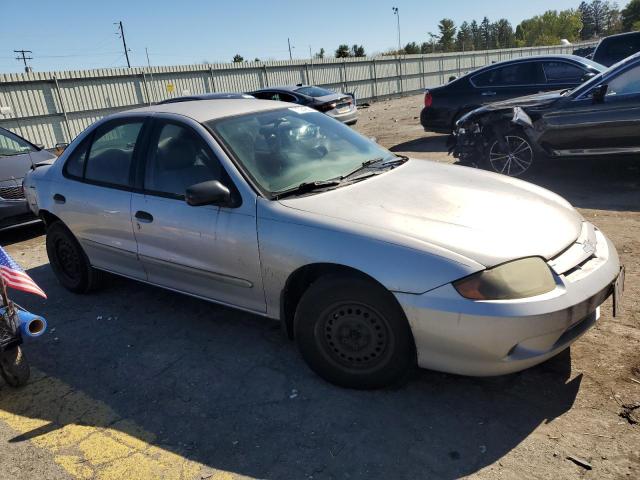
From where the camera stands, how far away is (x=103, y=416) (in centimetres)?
296

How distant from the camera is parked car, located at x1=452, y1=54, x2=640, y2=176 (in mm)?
6367

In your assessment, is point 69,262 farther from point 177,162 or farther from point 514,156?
point 514,156

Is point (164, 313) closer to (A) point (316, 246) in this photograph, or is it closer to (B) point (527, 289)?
(A) point (316, 246)

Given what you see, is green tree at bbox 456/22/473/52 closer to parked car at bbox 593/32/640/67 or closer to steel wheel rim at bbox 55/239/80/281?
parked car at bbox 593/32/640/67

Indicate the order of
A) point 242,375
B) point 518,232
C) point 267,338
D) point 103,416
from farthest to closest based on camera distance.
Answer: point 267,338
point 242,375
point 103,416
point 518,232

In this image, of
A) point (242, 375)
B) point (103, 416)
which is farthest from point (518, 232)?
point (103, 416)

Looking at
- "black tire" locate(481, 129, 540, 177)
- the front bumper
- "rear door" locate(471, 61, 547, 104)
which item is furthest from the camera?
"rear door" locate(471, 61, 547, 104)

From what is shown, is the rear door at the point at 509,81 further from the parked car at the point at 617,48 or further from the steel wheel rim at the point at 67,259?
the steel wheel rim at the point at 67,259

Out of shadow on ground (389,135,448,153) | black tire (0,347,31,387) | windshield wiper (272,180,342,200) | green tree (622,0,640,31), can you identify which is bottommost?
shadow on ground (389,135,448,153)

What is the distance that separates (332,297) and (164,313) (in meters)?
1.97

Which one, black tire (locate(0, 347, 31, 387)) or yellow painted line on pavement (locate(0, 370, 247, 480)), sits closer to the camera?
yellow painted line on pavement (locate(0, 370, 247, 480))

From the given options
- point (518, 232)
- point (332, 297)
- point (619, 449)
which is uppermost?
point (518, 232)

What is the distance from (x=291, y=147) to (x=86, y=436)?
2171 mm

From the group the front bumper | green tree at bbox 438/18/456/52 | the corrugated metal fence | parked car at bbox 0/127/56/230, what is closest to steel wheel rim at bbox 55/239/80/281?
parked car at bbox 0/127/56/230
